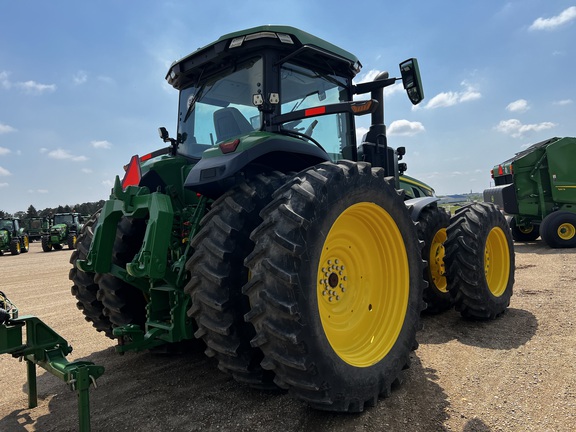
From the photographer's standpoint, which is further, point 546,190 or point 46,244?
point 46,244

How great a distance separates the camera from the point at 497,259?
15.4ft

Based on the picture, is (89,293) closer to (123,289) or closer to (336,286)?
(123,289)

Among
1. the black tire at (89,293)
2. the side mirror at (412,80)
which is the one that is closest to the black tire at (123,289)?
the black tire at (89,293)

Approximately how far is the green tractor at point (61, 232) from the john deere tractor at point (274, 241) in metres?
21.4

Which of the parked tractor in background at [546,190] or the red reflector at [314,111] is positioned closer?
the red reflector at [314,111]

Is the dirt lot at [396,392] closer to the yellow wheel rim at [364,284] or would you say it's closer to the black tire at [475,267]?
the black tire at [475,267]

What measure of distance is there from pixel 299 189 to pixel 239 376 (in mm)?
1170

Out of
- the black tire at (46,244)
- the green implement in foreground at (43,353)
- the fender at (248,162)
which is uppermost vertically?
the fender at (248,162)

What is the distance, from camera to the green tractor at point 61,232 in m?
22.6

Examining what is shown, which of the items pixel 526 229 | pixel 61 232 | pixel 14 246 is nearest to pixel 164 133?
pixel 526 229

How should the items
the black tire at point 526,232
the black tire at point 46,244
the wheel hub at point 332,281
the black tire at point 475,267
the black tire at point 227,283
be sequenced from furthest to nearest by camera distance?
the black tire at point 46,244, the black tire at point 526,232, the black tire at point 475,267, the wheel hub at point 332,281, the black tire at point 227,283

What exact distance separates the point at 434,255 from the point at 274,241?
3.08 m

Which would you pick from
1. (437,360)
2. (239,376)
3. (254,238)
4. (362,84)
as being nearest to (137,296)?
(239,376)

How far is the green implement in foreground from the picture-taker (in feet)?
6.89
